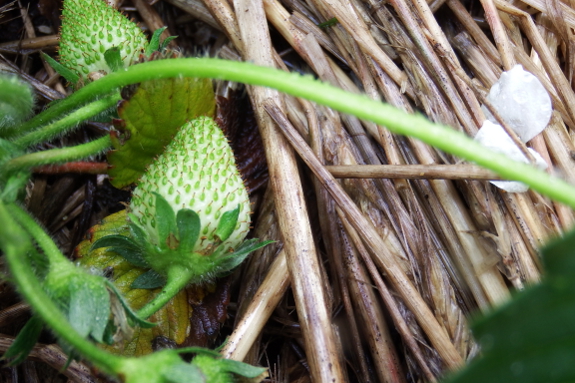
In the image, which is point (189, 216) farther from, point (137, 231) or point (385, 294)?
point (385, 294)

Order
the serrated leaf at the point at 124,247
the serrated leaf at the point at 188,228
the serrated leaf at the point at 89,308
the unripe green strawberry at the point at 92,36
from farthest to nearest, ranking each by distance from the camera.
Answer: the unripe green strawberry at the point at 92,36 < the serrated leaf at the point at 124,247 < the serrated leaf at the point at 188,228 < the serrated leaf at the point at 89,308

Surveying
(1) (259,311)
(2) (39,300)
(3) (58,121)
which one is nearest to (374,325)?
(1) (259,311)

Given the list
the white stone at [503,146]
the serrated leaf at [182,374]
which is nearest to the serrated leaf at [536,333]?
the serrated leaf at [182,374]

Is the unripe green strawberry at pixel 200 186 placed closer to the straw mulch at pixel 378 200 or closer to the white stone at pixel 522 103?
the straw mulch at pixel 378 200

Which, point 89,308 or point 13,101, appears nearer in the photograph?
point 89,308

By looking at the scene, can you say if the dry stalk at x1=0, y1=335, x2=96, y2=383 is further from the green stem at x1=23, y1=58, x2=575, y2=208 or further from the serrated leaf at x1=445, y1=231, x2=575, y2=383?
the serrated leaf at x1=445, y1=231, x2=575, y2=383

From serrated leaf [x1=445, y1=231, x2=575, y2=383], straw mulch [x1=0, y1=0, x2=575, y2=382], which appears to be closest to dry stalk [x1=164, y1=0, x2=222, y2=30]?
straw mulch [x1=0, y1=0, x2=575, y2=382]
